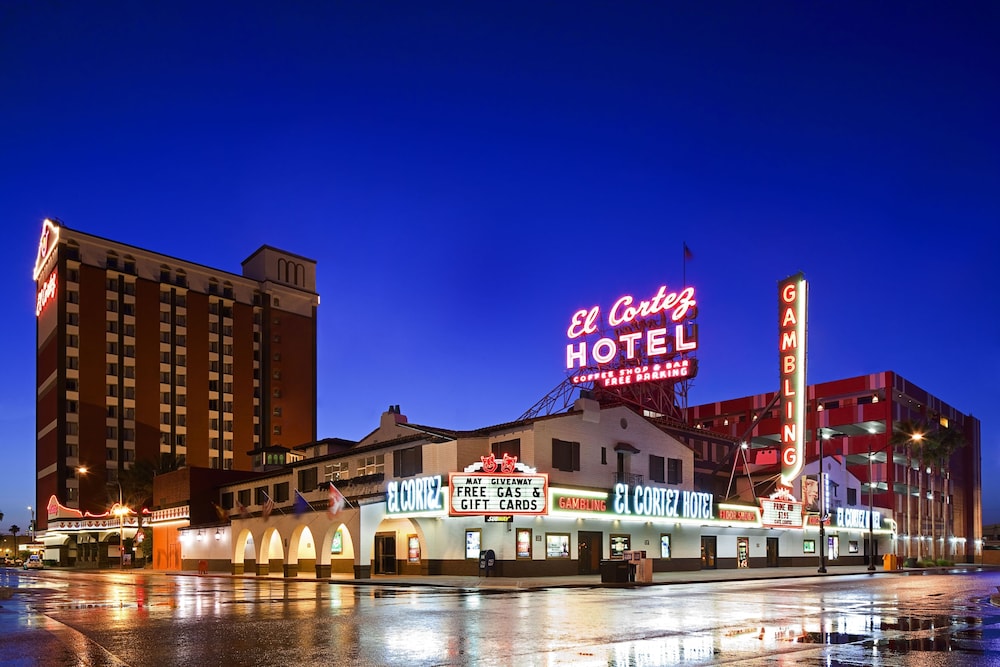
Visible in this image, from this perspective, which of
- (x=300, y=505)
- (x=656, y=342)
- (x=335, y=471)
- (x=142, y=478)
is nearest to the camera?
(x=300, y=505)

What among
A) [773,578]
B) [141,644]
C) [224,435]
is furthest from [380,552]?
[224,435]

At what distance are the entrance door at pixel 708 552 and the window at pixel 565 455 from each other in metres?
15.4

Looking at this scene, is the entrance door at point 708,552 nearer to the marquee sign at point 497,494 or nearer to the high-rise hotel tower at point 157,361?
the marquee sign at point 497,494

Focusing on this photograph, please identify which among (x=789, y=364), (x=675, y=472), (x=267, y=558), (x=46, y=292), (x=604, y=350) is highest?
(x=46, y=292)

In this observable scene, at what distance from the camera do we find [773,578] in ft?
153

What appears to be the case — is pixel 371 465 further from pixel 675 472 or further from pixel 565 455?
pixel 675 472

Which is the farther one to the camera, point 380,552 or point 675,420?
point 675,420

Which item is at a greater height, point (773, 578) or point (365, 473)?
point (365, 473)

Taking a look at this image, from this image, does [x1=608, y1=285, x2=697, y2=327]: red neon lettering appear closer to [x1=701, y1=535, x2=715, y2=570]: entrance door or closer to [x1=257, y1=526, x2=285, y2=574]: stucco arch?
[x1=701, y1=535, x2=715, y2=570]: entrance door

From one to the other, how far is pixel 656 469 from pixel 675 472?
2199mm

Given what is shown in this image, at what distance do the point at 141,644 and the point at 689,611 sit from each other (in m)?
13.3

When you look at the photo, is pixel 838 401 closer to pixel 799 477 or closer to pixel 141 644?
pixel 799 477

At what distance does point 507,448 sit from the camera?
48.7 meters

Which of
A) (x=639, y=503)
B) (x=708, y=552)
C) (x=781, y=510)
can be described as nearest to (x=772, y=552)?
(x=781, y=510)
